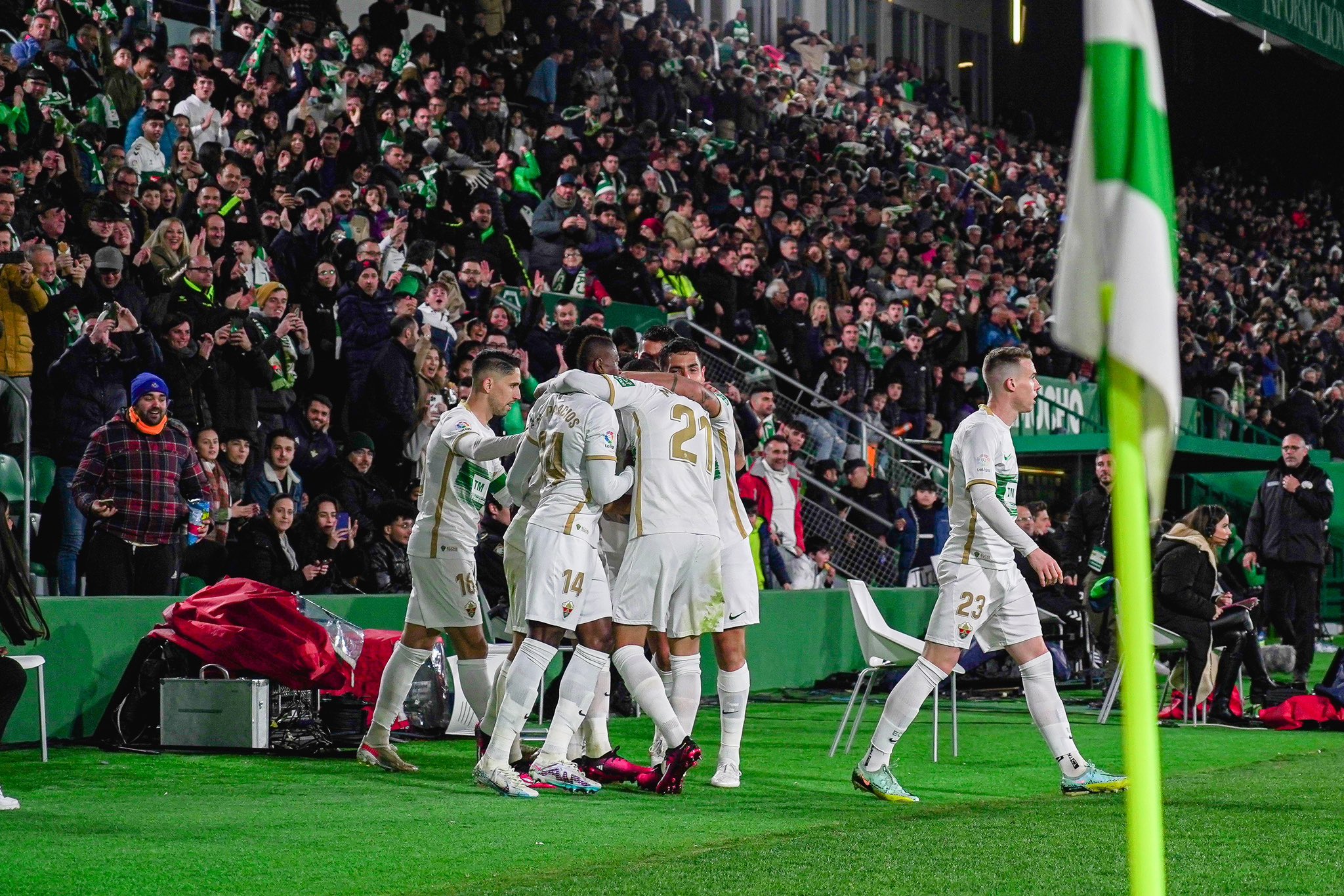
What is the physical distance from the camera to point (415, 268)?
15055 millimetres

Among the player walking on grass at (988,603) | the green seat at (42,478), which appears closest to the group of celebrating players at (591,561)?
the player walking on grass at (988,603)

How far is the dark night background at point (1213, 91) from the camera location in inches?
1617

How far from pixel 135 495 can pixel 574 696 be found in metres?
4.14

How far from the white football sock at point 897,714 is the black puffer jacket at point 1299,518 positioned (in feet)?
27.7

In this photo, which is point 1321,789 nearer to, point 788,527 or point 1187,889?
point 1187,889

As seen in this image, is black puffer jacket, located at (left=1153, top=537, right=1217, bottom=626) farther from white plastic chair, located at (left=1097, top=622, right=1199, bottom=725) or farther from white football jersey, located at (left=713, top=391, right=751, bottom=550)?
white football jersey, located at (left=713, top=391, right=751, bottom=550)

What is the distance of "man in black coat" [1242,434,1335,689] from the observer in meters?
15.2

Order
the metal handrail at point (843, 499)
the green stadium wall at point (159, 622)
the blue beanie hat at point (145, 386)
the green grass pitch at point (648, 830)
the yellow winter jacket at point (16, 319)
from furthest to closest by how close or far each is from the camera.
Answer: the metal handrail at point (843, 499) < the yellow winter jacket at point (16, 319) < the blue beanie hat at point (145, 386) < the green stadium wall at point (159, 622) < the green grass pitch at point (648, 830)

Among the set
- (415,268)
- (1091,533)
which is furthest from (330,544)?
(1091,533)

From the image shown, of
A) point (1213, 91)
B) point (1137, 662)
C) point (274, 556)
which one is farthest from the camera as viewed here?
point (1213, 91)

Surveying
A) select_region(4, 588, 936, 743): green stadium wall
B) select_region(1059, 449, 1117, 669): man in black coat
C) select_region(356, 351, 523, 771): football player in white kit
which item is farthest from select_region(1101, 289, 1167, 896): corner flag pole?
select_region(1059, 449, 1117, 669): man in black coat

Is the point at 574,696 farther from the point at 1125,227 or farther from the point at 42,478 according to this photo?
the point at 1125,227

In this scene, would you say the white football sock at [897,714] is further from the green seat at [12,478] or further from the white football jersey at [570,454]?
the green seat at [12,478]

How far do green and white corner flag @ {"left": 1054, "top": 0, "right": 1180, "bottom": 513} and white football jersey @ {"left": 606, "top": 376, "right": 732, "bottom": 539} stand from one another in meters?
5.35
